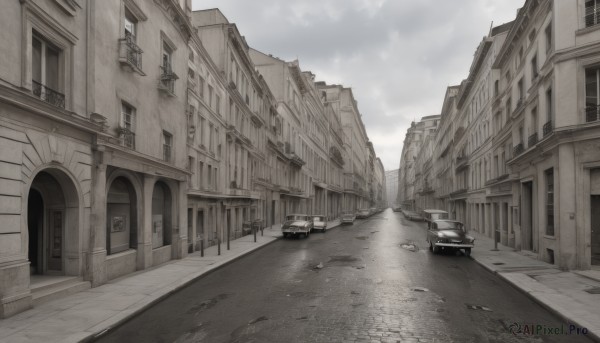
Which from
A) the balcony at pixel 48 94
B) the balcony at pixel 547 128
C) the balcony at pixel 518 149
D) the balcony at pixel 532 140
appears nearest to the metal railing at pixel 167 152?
the balcony at pixel 48 94

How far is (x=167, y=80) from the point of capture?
1778cm

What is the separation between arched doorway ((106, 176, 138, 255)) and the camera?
14.2 m

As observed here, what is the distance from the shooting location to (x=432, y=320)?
8945mm

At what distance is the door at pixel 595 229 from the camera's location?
15.1 metres

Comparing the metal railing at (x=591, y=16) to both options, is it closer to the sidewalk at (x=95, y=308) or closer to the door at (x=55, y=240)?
the sidewalk at (x=95, y=308)

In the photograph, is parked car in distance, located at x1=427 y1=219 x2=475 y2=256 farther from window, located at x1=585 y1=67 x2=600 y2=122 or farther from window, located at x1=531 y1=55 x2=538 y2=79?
window, located at x1=531 y1=55 x2=538 y2=79

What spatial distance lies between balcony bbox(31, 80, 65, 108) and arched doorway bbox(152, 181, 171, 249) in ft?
22.8

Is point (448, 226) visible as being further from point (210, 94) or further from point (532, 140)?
point (210, 94)

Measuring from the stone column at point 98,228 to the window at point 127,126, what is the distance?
67.1 inches

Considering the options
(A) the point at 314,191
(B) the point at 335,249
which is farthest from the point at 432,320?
(A) the point at 314,191

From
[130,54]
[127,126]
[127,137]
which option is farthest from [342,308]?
[130,54]

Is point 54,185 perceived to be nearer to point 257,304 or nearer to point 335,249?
point 257,304

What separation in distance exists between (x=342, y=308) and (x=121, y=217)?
896cm

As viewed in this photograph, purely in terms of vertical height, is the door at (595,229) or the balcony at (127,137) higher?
the balcony at (127,137)
